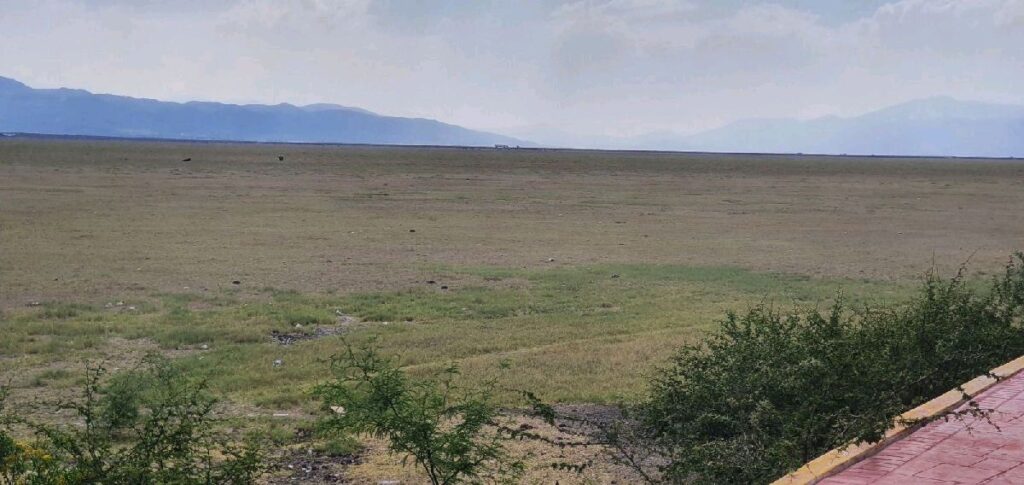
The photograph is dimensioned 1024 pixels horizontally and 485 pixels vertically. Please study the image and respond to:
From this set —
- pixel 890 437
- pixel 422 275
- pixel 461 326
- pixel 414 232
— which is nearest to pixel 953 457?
pixel 890 437

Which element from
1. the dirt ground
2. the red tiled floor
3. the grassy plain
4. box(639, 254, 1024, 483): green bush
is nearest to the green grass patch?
the grassy plain

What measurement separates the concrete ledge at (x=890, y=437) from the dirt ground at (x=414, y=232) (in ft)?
36.3

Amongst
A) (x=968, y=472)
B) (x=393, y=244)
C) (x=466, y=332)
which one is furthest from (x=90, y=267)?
(x=968, y=472)

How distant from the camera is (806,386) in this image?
261 inches

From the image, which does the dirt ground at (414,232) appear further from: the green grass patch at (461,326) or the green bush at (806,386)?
the green bush at (806,386)

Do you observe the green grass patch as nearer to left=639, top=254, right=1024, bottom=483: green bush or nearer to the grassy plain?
the grassy plain

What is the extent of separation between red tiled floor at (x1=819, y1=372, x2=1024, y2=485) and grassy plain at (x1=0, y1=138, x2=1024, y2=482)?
398cm

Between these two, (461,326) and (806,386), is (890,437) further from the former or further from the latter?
(461,326)

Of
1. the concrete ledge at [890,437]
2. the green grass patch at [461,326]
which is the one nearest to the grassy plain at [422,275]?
the green grass patch at [461,326]

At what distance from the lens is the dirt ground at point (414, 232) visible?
58.5 feet

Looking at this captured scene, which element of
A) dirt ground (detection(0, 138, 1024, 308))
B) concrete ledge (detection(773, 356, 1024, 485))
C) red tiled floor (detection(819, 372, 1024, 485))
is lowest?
dirt ground (detection(0, 138, 1024, 308))

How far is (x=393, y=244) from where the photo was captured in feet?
74.9

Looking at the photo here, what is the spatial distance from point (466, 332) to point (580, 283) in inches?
203

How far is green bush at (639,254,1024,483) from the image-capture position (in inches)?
231
